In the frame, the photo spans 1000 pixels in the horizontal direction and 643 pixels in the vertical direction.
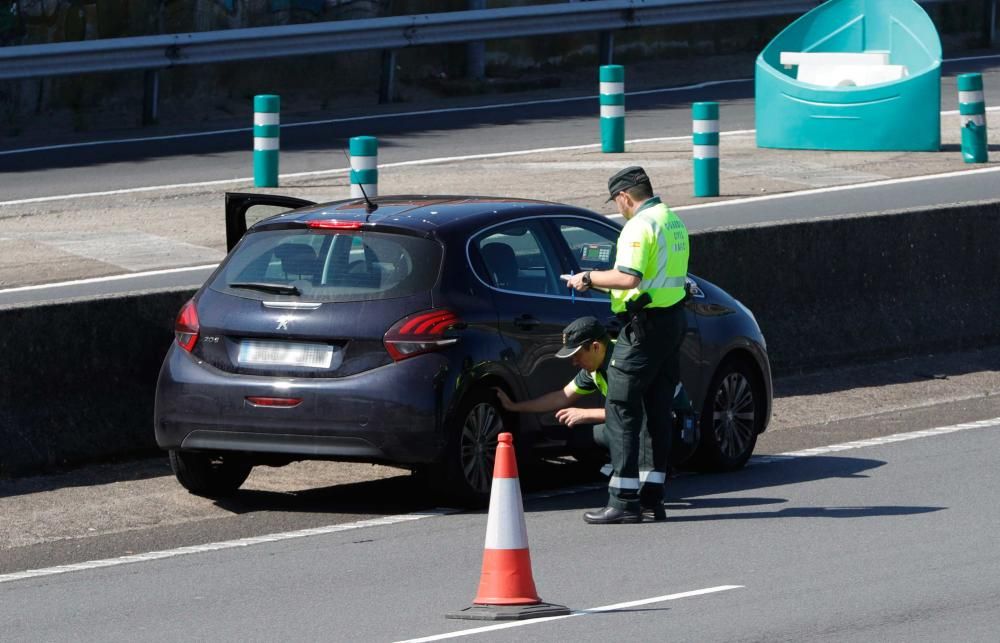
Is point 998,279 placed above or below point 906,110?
below

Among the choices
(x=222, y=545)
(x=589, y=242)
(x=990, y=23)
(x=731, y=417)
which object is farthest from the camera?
(x=990, y=23)

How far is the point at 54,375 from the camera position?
11500 mm

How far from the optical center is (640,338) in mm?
10219

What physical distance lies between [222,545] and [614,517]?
6.05 feet

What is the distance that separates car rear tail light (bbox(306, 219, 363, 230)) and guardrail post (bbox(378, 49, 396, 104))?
721 inches

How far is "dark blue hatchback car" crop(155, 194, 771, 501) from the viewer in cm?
1016

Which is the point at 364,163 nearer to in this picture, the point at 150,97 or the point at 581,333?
the point at 581,333

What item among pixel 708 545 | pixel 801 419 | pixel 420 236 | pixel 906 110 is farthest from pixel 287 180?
pixel 708 545

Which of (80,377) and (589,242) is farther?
(589,242)

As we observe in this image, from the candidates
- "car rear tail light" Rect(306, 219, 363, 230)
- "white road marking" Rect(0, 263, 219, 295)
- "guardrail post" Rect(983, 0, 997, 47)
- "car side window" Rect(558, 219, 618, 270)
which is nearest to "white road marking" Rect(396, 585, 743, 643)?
"car side window" Rect(558, 219, 618, 270)

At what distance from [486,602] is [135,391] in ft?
13.6

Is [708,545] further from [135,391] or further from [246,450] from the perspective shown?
[135,391]

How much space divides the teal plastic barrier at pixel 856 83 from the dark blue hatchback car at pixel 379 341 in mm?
12984

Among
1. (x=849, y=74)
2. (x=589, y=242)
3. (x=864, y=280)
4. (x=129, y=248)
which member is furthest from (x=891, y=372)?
(x=849, y=74)
